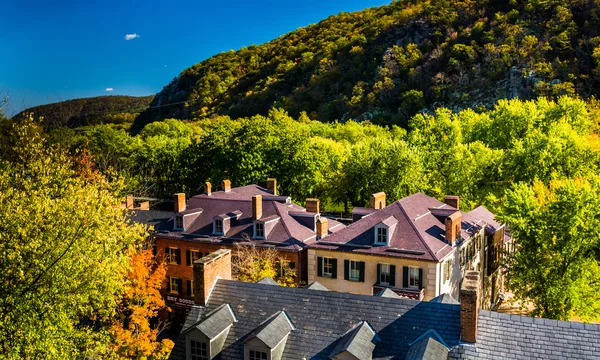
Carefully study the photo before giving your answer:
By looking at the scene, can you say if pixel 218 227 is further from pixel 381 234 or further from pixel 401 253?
pixel 401 253

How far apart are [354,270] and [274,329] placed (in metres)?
17.5

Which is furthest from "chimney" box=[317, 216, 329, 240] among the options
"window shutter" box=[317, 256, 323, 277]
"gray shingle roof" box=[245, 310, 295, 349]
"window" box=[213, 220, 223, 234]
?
Result: "gray shingle roof" box=[245, 310, 295, 349]

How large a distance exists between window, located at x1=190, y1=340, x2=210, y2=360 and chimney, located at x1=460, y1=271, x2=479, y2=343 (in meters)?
9.66

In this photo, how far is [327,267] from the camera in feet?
123

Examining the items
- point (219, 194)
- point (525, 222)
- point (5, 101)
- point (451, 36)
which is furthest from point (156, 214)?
point (451, 36)

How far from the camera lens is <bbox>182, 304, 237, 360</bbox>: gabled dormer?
65.4 feet

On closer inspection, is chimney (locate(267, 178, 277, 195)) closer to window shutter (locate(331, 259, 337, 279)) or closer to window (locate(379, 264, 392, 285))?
window shutter (locate(331, 259, 337, 279))

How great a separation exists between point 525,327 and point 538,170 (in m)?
30.3

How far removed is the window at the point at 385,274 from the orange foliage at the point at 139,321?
47.5 ft

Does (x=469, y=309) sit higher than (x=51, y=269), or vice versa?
(x=51, y=269)

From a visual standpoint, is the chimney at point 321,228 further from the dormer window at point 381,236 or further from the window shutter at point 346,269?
the dormer window at point 381,236

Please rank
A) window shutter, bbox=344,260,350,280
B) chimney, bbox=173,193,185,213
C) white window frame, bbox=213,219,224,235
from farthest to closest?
1. chimney, bbox=173,193,185,213
2. white window frame, bbox=213,219,224,235
3. window shutter, bbox=344,260,350,280

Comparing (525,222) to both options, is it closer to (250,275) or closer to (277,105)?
(250,275)

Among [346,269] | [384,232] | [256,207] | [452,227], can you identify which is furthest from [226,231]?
[452,227]
